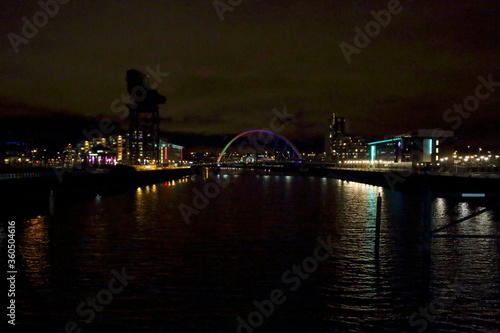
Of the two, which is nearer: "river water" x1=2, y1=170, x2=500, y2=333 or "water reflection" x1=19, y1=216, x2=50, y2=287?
"river water" x1=2, y1=170, x2=500, y2=333

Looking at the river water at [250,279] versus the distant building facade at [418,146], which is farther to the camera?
the distant building facade at [418,146]

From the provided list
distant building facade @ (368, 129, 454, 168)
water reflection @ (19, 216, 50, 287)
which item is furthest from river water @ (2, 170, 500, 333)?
distant building facade @ (368, 129, 454, 168)

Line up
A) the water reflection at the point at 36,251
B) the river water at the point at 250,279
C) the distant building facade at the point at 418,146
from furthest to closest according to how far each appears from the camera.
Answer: the distant building facade at the point at 418,146 < the water reflection at the point at 36,251 < the river water at the point at 250,279

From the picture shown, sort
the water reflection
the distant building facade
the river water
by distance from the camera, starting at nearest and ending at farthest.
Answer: the river water
the water reflection
the distant building facade

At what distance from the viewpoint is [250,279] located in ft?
51.2

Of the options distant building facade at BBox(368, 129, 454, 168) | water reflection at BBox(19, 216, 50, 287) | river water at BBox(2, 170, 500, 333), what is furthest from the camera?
distant building facade at BBox(368, 129, 454, 168)

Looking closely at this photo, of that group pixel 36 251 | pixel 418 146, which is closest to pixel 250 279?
pixel 36 251

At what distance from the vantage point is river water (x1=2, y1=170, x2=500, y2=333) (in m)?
11.7

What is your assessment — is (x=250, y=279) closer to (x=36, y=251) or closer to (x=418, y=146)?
(x=36, y=251)

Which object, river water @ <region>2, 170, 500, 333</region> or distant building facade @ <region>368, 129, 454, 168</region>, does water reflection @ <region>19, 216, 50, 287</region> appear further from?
distant building facade @ <region>368, 129, 454, 168</region>

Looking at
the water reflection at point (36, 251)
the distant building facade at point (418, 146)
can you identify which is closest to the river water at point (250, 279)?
the water reflection at point (36, 251)

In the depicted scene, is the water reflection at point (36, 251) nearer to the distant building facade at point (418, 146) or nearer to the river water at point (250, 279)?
the river water at point (250, 279)

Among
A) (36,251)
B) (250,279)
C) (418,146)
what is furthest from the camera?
(418,146)

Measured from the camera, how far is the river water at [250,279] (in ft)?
38.4
